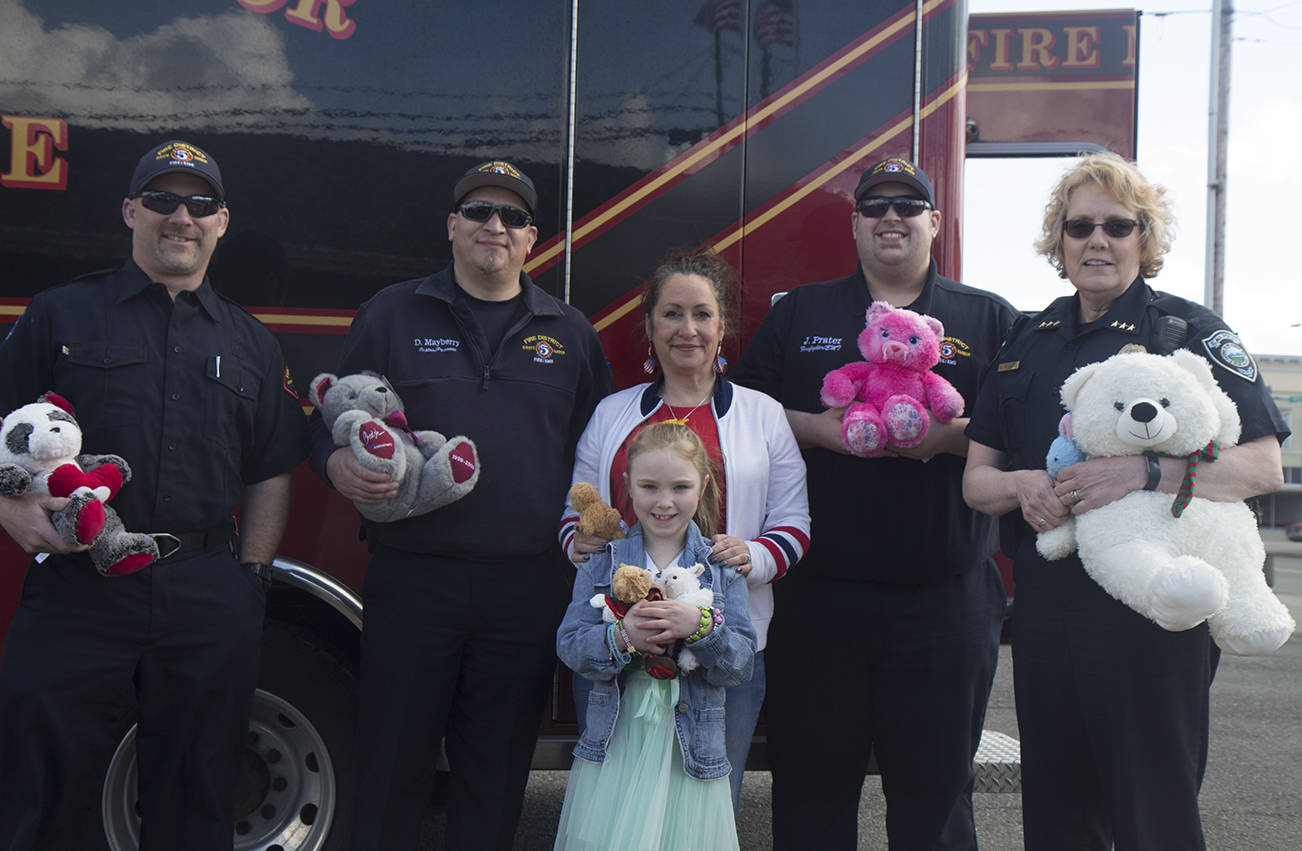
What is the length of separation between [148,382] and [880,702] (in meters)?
2.21

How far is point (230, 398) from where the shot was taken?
273 cm

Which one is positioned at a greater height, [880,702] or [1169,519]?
[1169,519]

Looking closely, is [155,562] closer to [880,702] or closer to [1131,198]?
[880,702]

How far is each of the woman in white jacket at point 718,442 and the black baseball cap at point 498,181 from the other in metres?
0.46

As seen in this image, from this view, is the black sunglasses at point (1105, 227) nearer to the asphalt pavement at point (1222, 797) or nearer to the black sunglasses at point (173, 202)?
the black sunglasses at point (173, 202)

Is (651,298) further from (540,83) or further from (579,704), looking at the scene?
(579,704)

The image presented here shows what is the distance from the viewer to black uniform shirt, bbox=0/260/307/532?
8.45ft

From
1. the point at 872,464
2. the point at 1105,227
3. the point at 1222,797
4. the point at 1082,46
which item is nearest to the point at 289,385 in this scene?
the point at 872,464

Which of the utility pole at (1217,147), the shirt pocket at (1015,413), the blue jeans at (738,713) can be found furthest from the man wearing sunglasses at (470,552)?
the utility pole at (1217,147)

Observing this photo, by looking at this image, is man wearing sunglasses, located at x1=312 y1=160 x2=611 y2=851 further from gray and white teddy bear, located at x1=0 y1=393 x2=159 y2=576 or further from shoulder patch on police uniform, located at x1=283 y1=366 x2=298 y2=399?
gray and white teddy bear, located at x1=0 y1=393 x2=159 y2=576

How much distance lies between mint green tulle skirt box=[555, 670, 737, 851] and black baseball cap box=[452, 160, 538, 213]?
4.66ft

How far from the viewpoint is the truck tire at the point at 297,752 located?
3.16 metres

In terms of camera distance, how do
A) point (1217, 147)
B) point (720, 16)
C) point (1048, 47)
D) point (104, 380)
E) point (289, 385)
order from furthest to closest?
1. point (1217, 147)
2. point (1048, 47)
3. point (720, 16)
4. point (289, 385)
5. point (104, 380)

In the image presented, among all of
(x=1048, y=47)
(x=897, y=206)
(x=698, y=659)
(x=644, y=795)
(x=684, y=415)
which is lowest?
(x=644, y=795)
